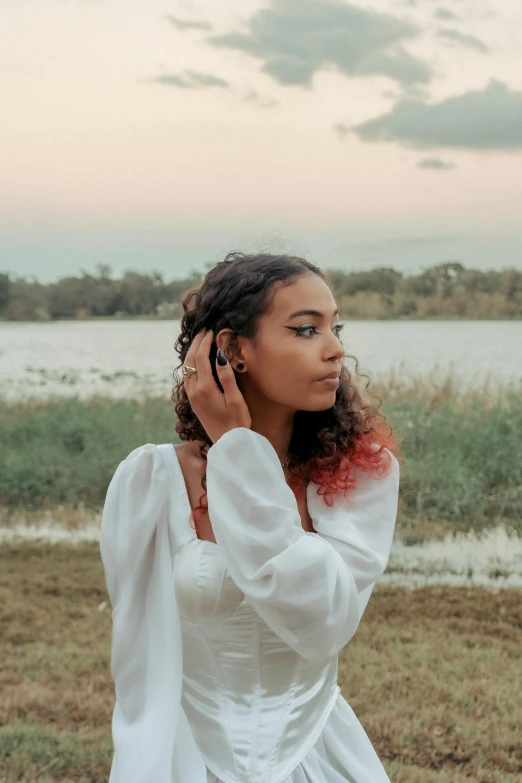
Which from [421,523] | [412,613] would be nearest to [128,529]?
[412,613]

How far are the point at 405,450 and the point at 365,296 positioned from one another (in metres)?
1.90

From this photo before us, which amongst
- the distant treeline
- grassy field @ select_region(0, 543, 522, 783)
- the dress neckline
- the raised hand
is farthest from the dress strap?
the distant treeline

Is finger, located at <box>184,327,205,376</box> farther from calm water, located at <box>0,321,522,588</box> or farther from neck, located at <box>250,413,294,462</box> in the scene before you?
calm water, located at <box>0,321,522,588</box>

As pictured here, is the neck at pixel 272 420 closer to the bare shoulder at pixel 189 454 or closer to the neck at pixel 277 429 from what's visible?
the neck at pixel 277 429

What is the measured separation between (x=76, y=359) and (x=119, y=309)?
840 millimetres

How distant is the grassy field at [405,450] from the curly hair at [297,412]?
403 centimetres

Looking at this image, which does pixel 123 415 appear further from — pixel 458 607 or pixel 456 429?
pixel 458 607

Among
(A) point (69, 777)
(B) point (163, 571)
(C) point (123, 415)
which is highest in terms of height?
(B) point (163, 571)

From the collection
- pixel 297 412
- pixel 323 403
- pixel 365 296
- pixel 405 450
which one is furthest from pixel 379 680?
pixel 365 296

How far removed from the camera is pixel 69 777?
10.9ft

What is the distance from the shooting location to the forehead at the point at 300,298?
1.72 metres

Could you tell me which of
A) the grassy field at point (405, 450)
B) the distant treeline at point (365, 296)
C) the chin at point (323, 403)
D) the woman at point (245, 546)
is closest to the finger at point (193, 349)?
the woman at point (245, 546)

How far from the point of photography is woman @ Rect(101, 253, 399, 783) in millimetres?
1601

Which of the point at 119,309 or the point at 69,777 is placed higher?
the point at 119,309
